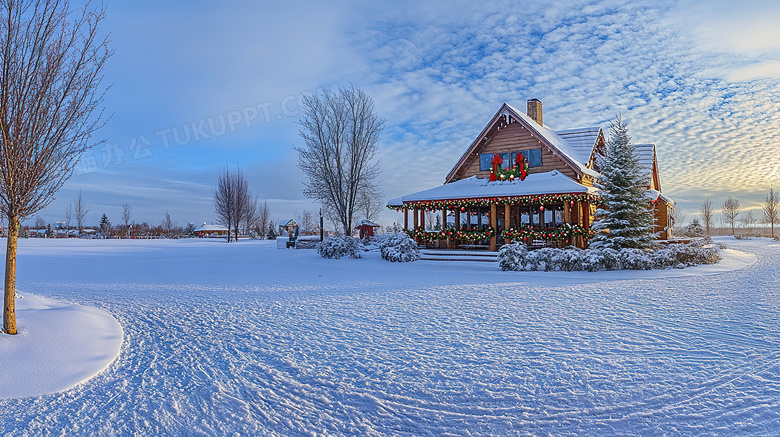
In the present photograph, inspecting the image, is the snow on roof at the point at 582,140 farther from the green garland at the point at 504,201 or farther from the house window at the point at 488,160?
the green garland at the point at 504,201

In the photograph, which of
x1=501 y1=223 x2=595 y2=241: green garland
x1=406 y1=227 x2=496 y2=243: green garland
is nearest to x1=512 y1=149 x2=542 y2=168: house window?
x1=501 y1=223 x2=595 y2=241: green garland

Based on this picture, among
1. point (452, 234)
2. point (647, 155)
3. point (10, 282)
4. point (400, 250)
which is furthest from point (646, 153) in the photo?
point (10, 282)

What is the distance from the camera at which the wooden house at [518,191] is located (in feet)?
61.5

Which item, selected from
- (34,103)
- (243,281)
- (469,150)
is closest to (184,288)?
(243,281)

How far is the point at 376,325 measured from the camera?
692cm

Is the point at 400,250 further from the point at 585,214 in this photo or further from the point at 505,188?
the point at 585,214

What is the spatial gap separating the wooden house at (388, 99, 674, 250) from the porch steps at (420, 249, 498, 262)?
826 mm

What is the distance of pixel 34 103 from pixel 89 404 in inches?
162

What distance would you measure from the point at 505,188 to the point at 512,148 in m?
4.08

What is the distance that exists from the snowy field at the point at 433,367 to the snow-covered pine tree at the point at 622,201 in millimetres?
6504

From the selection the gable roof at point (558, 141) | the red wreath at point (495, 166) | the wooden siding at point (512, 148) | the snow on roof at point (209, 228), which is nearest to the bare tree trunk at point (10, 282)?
the red wreath at point (495, 166)

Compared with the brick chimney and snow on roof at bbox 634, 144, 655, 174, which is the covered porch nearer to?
the brick chimney

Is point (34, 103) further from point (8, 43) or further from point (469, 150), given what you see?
point (469, 150)

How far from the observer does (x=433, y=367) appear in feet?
15.9
